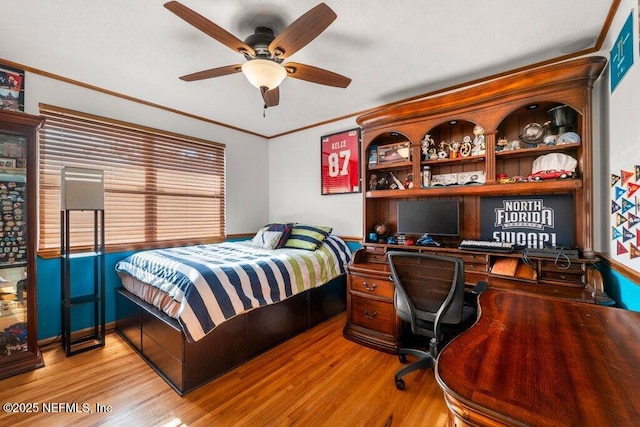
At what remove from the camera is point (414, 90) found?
2.64 meters

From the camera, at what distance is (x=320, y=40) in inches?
73.4

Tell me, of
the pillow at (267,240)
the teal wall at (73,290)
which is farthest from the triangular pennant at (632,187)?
the teal wall at (73,290)

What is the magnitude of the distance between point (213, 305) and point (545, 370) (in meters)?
1.76

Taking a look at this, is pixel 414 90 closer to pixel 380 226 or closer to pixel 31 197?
pixel 380 226

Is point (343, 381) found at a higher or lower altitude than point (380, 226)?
lower

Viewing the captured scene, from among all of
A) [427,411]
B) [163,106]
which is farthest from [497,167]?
[163,106]

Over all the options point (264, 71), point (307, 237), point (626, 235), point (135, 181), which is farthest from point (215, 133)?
point (626, 235)

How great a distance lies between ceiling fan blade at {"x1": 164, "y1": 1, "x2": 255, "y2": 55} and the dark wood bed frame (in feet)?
5.87

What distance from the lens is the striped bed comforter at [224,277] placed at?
180cm

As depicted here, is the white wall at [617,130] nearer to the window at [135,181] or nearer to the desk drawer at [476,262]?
the desk drawer at [476,262]

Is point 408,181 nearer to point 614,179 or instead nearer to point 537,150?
point 537,150

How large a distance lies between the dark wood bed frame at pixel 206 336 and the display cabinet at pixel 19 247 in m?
0.63

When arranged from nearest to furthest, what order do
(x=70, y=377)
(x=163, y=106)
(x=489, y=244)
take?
1. (x=70, y=377)
2. (x=489, y=244)
3. (x=163, y=106)

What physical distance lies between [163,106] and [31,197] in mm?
1545
